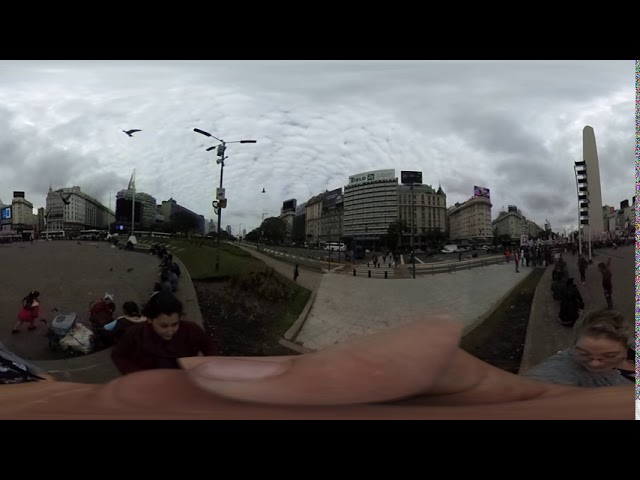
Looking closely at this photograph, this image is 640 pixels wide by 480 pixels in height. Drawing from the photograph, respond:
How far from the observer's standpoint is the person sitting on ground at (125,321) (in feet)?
4.10

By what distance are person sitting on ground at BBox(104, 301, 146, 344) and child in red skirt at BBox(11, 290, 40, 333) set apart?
399mm

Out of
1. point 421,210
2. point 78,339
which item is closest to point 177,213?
point 78,339

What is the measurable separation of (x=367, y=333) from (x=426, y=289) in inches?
14.1

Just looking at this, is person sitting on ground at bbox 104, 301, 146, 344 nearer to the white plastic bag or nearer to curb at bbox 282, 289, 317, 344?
the white plastic bag

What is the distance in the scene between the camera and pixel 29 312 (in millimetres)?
1340

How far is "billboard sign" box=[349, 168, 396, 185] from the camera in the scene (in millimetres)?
1236

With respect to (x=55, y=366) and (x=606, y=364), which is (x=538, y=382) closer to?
(x=606, y=364)

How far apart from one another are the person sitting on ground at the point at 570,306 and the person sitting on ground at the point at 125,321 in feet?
6.53

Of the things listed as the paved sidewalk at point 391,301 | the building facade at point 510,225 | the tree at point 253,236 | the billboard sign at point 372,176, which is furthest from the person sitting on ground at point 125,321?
the building facade at point 510,225

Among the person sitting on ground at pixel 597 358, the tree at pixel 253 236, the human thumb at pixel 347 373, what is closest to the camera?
the human thumb at pixel 347 373

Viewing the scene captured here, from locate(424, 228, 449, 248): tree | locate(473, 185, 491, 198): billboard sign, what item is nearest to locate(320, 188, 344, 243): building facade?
locate(424, 228, 449, 248): tree

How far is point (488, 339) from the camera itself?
1257mm

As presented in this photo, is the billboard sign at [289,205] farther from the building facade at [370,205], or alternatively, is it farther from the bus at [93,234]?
the bus at [93,234]

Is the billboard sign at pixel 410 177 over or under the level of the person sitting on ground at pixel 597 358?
over
